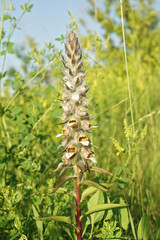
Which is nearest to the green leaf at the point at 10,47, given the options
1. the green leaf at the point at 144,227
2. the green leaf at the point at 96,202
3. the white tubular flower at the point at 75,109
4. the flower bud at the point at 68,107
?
the white tubular flower at the point at 75,109

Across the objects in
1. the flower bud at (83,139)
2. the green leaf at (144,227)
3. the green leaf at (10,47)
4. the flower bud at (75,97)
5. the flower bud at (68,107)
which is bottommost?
the green leaf at (144,227)

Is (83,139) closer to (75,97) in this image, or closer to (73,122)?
(73,122)

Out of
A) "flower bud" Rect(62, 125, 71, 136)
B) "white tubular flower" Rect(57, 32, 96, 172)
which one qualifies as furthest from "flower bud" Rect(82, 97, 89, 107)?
"flower bud" Rect(62, 125, 71, 136)

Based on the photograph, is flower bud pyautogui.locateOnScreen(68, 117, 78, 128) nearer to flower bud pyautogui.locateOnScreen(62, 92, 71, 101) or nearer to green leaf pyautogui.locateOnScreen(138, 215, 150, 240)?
flower bud pyautogui.locateOnScreen(62, 92, 71, 101)

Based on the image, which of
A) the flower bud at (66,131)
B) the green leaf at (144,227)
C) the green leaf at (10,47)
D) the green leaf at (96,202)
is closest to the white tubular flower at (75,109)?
the flower bud at (66,131)

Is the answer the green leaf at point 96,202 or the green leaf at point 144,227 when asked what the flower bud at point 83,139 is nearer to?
the green leaf at point 96,202

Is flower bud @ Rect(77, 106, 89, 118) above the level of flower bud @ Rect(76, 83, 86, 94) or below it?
below

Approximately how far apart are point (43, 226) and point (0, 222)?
0.91ft

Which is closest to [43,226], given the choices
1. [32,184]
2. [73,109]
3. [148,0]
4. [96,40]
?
[32,184]

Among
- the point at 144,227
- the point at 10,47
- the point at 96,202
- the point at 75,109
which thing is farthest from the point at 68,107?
the point at 10,47

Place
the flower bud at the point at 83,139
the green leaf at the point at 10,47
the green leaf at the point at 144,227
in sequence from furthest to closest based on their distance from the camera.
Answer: the green leaf at the point at 10,47, the green leaf at the point at 144,227, the flower bud at the point at 83,139

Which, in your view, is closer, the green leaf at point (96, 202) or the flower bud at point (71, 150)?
the flower bud at point (71, 150)

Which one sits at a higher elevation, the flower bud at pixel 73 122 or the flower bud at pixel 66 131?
the flower bud at pixel 73 122

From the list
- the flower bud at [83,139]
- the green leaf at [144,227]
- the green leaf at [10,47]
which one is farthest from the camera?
the green leaf at [10,47]
